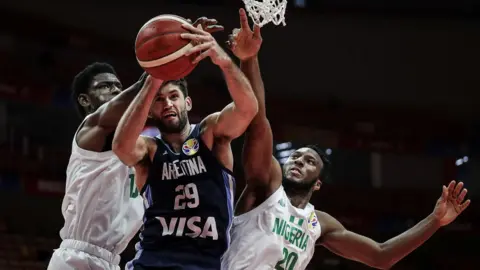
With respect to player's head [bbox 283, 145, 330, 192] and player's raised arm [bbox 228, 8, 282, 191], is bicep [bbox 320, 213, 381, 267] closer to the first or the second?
player's head [bbox 283, 145, 330, 192]

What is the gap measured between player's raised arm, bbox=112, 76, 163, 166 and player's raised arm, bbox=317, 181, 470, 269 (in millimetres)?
2026

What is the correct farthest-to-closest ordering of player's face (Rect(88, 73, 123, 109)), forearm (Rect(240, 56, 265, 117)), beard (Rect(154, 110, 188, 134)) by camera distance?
player's face (Rect(88, 73, 123, 109)), forearm (Rect(240, 56, 265, 117)), beard (Rect(154, 110, 188, 134))

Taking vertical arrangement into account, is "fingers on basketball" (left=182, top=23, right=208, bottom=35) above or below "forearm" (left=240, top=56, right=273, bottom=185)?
above

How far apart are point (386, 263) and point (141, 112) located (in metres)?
2.55

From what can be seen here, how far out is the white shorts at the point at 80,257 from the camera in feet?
14.0

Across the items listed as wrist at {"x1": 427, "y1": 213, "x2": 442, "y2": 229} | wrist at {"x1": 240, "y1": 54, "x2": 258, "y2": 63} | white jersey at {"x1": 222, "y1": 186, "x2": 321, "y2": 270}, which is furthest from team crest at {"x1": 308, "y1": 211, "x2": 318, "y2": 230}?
wrist at {"x1": 240, "y1": 54, "x2": 258, "y2": 63}

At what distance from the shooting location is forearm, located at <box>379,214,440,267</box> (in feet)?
16.9

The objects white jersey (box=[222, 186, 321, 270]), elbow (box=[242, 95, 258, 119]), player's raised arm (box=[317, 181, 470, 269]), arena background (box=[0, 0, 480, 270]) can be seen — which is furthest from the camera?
arena background (box=[0, 0, 480, 270])

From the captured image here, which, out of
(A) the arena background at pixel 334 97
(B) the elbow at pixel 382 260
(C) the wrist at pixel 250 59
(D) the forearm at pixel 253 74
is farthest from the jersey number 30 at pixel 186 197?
(A) the arena background at pixel 334 97

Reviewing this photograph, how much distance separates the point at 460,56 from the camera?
50.4 ft

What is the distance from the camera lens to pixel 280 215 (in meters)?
4.48

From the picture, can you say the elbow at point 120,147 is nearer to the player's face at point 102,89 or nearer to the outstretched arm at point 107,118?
the outstretched arm at point 107,118

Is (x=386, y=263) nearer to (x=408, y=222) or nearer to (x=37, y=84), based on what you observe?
(x=37, y=84)

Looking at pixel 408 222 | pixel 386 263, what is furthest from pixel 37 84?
pixel 386 263
